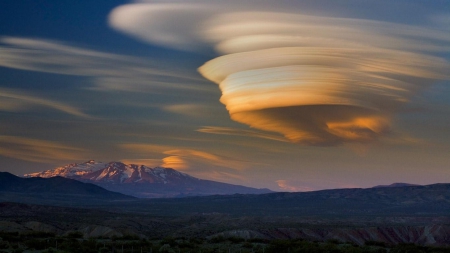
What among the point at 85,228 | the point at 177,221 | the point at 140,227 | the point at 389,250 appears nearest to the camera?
the point at 389,250

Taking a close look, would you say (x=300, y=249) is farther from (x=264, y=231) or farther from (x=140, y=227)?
(x=140, y=227)

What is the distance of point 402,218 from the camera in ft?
649

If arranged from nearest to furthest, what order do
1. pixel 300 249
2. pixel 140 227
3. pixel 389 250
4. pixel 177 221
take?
pixel 300 249
pixel 389 250
pixel 140 227
pixel 177 221

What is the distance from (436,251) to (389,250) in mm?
5349

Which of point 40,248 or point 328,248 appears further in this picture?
point 328,248

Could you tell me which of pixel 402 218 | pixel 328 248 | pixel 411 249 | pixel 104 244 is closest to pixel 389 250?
pixel 411 249

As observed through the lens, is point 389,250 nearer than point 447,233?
Yes

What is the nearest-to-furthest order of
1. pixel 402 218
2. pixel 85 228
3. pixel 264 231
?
pixel 85 228 < pixel 264 231 < pixel 402 218

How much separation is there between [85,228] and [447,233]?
278ft

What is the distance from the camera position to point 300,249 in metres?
56.5

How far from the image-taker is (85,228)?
392ft

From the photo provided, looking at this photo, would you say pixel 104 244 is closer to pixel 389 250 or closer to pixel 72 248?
pixel 72 248

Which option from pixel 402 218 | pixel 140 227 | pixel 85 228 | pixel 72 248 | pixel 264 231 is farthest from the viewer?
pixel 402 218

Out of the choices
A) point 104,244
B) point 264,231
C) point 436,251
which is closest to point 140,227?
point 264,231
